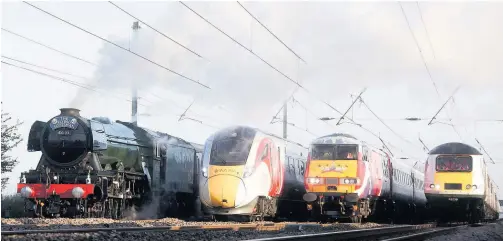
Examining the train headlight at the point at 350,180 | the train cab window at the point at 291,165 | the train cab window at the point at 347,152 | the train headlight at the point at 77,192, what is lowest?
the train headlight at the point at 77,192

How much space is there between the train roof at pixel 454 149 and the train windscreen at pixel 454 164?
20 centimetres

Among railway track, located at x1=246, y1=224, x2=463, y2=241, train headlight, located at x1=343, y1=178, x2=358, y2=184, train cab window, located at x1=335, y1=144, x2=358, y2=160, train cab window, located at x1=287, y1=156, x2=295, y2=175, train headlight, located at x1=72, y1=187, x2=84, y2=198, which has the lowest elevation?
railway track, located at x1=246, y1=224, x2=463, y2=241

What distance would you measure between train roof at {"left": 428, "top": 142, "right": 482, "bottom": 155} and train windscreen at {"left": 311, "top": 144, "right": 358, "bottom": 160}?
5.10 metres

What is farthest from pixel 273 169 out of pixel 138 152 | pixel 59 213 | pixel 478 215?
pixel 478 215

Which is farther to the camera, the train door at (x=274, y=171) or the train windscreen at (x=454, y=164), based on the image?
the train windscreen at (x=454, y=164)

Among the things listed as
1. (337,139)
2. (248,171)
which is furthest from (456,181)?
(248,171)

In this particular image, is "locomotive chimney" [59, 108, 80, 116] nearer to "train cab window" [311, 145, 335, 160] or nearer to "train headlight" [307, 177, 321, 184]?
"train headlight" [307, 177, 321, 184]

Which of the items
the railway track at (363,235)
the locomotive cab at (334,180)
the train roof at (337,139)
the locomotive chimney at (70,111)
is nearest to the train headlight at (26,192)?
the locomotive chimney at (70,111)

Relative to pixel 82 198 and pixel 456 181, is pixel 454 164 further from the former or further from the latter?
pixel 82 198

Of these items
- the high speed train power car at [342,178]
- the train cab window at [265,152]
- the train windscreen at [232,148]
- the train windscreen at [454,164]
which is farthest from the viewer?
the train windscreen at [454,164]

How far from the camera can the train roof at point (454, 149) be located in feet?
77.7

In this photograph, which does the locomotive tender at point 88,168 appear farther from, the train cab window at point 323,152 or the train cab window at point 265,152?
the train cab window at point 323,152

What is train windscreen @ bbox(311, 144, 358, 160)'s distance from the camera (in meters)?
20.6

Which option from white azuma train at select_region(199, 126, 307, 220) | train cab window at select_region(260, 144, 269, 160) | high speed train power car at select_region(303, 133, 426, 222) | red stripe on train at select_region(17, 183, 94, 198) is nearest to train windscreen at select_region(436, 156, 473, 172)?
high speed train power car at select_region(303, 133, 426, 222)
